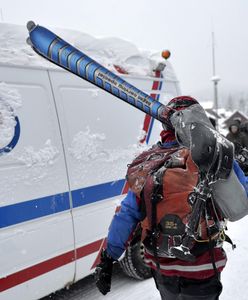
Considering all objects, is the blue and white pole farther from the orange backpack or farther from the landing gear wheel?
the landing gear wheel

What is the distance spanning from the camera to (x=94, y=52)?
3500 mm

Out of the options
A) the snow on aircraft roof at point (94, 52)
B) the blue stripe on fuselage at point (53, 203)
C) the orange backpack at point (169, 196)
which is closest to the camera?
the orange backpack at point (169, 196)

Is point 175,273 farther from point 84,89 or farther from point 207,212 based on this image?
point 84,89

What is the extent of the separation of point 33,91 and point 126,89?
3.57 ft

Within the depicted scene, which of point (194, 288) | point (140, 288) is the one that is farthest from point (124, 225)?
point (140, 288)

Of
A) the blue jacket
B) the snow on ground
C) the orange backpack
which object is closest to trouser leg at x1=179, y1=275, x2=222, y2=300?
the orange backpack

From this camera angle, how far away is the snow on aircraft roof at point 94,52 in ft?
9.32

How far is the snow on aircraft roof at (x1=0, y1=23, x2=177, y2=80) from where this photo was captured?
284 cm

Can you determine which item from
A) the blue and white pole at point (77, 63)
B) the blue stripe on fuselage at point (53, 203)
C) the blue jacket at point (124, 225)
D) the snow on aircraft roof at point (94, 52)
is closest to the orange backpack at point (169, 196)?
the blue jacket at point (124, 225)

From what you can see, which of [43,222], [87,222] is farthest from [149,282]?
[43,222]

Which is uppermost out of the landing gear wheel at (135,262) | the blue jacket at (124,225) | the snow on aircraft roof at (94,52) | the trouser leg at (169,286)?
the snow on aircraft roof at (94,52)

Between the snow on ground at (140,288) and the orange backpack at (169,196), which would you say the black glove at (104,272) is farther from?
the snow on ground at (140,288)

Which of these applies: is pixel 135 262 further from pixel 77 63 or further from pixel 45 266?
pixel 77 63

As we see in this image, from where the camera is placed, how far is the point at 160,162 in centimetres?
198
